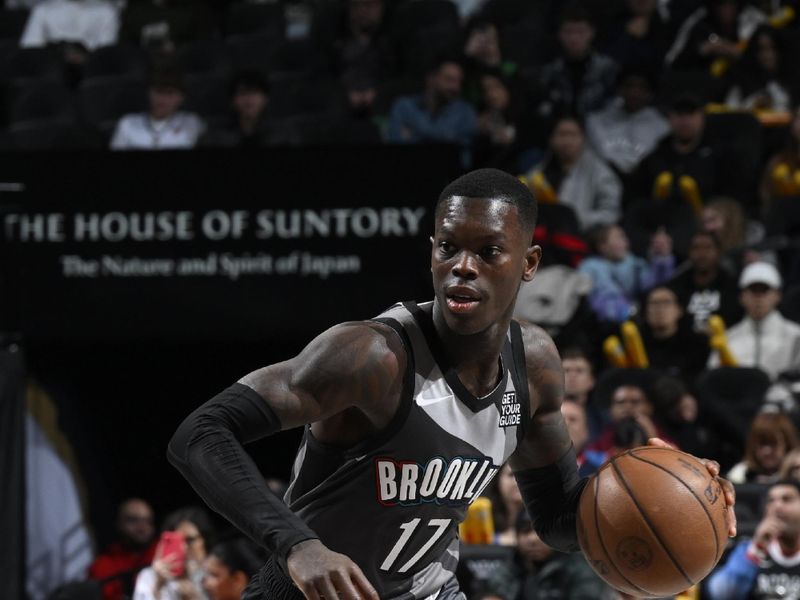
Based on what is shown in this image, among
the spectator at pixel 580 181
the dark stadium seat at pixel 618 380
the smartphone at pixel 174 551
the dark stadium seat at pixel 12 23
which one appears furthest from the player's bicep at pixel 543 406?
the dark stadium seat at pixel 12 23

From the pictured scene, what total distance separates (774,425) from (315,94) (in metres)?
4.78

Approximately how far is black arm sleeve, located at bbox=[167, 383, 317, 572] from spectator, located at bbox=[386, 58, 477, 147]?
7386 millimetres

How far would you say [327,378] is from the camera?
3537 mm

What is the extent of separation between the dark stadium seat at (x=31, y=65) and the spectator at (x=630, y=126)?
4.40m

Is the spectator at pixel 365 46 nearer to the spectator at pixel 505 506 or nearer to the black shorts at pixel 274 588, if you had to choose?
the spectator at pixel 505 506

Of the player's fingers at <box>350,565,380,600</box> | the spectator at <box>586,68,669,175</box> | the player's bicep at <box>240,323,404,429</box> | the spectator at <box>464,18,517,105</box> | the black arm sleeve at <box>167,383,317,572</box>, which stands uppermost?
the spectator at <box>464,18,517,105</box>

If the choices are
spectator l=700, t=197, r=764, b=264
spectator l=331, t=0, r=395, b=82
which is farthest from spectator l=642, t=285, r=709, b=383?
spectator l=331, t=0, r=395, b=82

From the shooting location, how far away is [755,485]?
768 centimetres

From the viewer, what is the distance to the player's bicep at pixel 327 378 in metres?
3.50

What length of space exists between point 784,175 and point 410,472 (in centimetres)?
700

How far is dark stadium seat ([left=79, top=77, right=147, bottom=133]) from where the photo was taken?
11.6 meters

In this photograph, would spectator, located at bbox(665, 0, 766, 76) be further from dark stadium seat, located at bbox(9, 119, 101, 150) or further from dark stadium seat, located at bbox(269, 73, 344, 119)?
dark stadium seat, located at bbox(9, 119, 101, 150)

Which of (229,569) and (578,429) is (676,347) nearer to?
(578,429)

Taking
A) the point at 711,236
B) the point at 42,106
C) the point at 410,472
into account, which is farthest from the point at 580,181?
the point at 410,472
